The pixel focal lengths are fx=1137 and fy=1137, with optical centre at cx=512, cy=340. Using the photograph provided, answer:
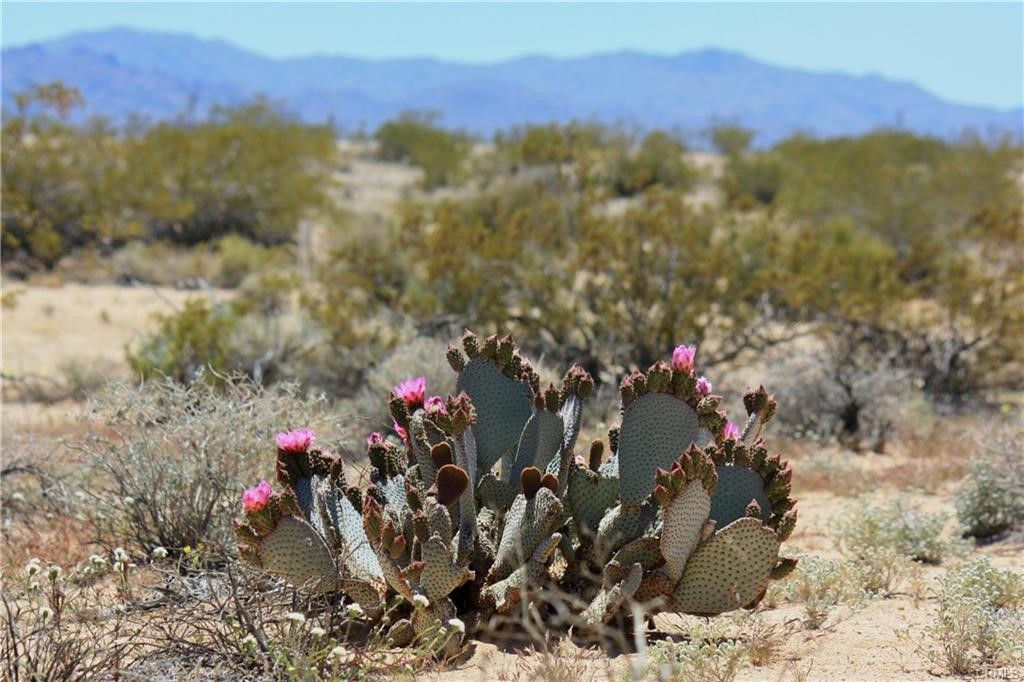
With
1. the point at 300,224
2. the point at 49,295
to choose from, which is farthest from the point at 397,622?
the point at 300,224

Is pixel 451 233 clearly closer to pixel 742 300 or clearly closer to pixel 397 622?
pixel 742 300

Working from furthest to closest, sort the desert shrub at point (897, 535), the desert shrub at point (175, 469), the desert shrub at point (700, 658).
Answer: the desert shrub at point (897, 535) → the desert shrub at point (175, 469) → the desert shrub at point (700, 658)

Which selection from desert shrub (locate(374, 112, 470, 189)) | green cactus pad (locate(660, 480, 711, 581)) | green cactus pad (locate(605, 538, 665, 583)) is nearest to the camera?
green cactus pad (locate(660, 480, 711, 581))

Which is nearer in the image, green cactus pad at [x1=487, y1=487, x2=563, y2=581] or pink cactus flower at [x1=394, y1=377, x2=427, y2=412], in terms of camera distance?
green cactus pad at [x1=487, y1=487, x2=563, y2=581]

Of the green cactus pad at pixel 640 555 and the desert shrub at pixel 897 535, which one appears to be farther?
the desert shrub at pixel 897 535

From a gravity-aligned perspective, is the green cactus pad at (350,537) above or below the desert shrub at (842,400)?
above

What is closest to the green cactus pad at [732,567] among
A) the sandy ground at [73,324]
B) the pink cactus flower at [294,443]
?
the pink cactus flower at [294,443]

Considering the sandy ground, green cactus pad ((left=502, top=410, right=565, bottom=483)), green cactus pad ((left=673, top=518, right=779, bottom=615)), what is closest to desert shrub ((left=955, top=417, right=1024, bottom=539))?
green cactus pad ((left=673, top=518, right=779, bottom=615))

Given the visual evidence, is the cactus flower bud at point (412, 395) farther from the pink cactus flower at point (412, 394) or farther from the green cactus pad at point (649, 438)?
the green cactus pad at point (649, 438)

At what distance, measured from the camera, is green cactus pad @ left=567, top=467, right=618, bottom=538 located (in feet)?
14.2

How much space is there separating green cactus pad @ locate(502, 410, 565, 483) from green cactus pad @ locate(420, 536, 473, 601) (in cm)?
59

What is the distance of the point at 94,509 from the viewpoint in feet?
17.4

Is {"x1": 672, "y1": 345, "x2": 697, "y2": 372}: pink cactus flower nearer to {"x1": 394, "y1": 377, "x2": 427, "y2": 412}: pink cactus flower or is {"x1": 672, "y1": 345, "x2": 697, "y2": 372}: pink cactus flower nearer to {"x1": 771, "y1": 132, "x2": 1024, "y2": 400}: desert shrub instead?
{"x1": 394, "y1": 377, "x2": 427, "y2": 412}: pink cactus flower

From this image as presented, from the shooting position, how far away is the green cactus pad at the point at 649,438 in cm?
419
